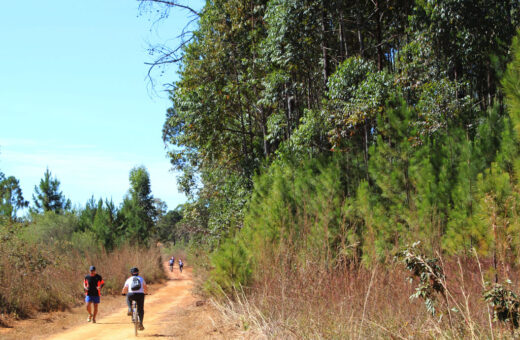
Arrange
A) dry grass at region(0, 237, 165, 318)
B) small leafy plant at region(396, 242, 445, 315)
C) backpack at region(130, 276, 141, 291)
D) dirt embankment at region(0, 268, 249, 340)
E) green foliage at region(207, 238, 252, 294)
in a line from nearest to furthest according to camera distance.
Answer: small leafy plant at region(396, 242, 445, 315) → dirt embankment at region(0, 268, 249, 340) → backpack at region(130, 276, 141, 291) → green foliage at region(207, 238, 252, 294) → dry grass at region(0, 237, 165, 318)

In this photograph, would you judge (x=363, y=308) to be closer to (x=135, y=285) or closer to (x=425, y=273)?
(x=425, y=273)

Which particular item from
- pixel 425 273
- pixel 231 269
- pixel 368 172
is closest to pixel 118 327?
pixel 231 269

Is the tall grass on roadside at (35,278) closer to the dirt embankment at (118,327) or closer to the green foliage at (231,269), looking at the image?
the dirt embankment at (118,327)

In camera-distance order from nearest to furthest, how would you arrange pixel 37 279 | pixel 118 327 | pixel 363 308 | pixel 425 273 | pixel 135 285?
1. pixel 425 273
2. pixel 363 308
3. pixel 135 285
4. pixel 118 327
5. pixel 37 279

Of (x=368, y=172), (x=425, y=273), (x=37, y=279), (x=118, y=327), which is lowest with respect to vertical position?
(x=118, y=327)

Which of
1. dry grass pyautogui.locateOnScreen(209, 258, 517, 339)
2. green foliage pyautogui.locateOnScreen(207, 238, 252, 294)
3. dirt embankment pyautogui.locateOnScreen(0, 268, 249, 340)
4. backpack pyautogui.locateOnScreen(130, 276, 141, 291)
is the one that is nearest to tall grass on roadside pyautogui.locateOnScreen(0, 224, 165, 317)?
dirt embankment pyautogui.locateOnScreen(0, 268, 249, 340)

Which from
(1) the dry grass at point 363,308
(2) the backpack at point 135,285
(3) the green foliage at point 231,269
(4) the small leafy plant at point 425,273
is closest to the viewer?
(4) the small leafy plant at point 425,273

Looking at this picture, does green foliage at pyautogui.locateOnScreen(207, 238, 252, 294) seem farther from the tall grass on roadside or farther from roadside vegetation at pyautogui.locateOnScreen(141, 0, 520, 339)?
the tall grass on roadside

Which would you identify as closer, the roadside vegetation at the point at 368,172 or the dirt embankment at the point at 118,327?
the roadside vegetation at the point at 368,172

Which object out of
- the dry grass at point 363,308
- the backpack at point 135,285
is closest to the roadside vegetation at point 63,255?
the backpack at point 135,285

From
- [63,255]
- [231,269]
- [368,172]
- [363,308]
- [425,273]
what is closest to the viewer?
[425,273]

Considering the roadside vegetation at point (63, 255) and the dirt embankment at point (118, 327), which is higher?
the roadside vegetation at point (63, 255)

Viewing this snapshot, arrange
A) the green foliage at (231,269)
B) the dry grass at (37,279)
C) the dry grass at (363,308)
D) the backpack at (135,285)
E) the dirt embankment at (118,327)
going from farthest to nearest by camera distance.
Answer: the dry grass at (37,279), the green foliage at (231,269), the backpack at (135,285), the dirt embankment at (118,327), the dry grass at (363,308)

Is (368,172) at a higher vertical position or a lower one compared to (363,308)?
higher
